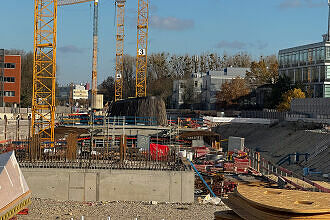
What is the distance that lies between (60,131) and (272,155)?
23496 millimetres

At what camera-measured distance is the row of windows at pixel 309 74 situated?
71.9 m

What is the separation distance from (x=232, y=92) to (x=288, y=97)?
68.6 feet

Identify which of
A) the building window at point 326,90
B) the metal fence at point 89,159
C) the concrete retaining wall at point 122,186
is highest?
the building window at point 326,90

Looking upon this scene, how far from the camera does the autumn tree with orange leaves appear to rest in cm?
9375

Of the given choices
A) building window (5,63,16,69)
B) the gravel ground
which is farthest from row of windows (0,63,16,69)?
the gravel ground

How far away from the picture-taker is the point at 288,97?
242 ft

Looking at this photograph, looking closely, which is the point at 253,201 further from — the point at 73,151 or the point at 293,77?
the point at 293,77

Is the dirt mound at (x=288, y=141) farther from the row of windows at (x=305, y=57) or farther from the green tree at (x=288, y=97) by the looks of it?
the row of windows at (x=305, y=57)

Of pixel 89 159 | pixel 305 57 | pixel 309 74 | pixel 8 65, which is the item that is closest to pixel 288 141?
pixel 309 74

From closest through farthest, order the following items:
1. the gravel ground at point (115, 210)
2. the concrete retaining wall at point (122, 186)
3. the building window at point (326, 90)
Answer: the gravel ground at point (115, 210) → the concrete retaining wall at point (122, 186) → the building window at point (326, 90)

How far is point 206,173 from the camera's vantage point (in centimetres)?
2852

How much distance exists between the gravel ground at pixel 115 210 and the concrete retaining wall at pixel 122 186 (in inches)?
24.4

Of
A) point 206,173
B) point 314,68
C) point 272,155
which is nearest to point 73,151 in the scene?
point 206,173

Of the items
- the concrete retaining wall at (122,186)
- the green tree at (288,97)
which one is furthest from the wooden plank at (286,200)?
the green tree at (288,97)
